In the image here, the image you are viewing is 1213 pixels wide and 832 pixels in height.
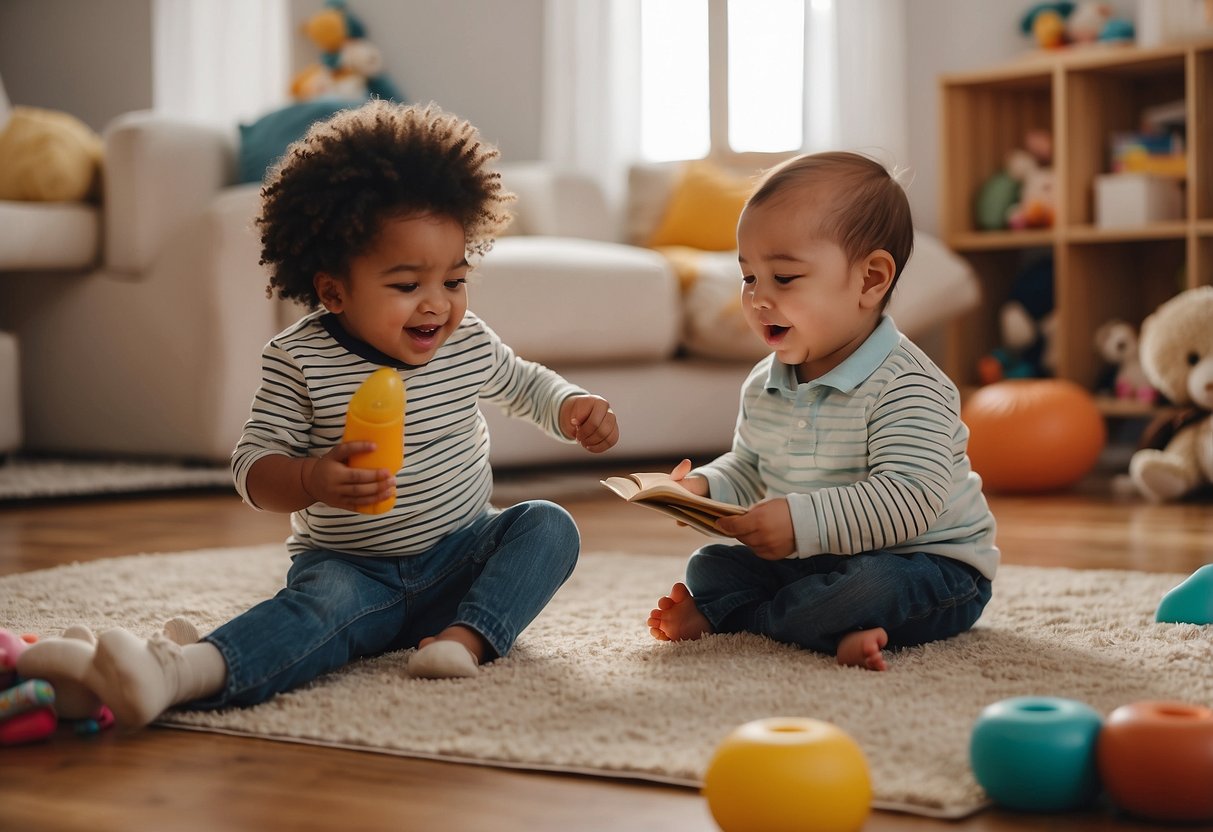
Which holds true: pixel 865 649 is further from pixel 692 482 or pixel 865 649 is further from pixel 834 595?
pixel 692 482

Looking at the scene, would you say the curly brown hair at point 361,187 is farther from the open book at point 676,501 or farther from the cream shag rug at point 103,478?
the cream shag rug at point 103,478

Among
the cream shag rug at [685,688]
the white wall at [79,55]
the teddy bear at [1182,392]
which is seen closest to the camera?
the cream shag rug at [685,688]

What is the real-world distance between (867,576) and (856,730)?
10.6 inches

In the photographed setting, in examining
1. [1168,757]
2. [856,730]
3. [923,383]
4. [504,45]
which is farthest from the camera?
[504,45]

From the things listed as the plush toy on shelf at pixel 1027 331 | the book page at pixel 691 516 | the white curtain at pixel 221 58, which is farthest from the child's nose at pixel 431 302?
the white curtain at pixel 221 58

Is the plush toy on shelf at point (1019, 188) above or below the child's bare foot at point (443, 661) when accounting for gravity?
Answer: above

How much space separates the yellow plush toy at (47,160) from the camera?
2791 mm

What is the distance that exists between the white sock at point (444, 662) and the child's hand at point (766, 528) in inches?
8.8

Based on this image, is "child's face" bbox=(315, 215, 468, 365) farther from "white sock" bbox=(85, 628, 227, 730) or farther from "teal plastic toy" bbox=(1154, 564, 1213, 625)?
"teal plastic toy" bbox=(1154, 564, 1213, 625)

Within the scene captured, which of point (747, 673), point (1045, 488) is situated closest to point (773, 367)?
point (747, 673)

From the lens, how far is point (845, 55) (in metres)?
3.63

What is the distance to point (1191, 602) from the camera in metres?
1.27

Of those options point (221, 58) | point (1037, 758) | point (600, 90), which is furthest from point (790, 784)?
point (221, 58)

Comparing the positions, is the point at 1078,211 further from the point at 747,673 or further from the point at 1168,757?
the point at 1168,757
